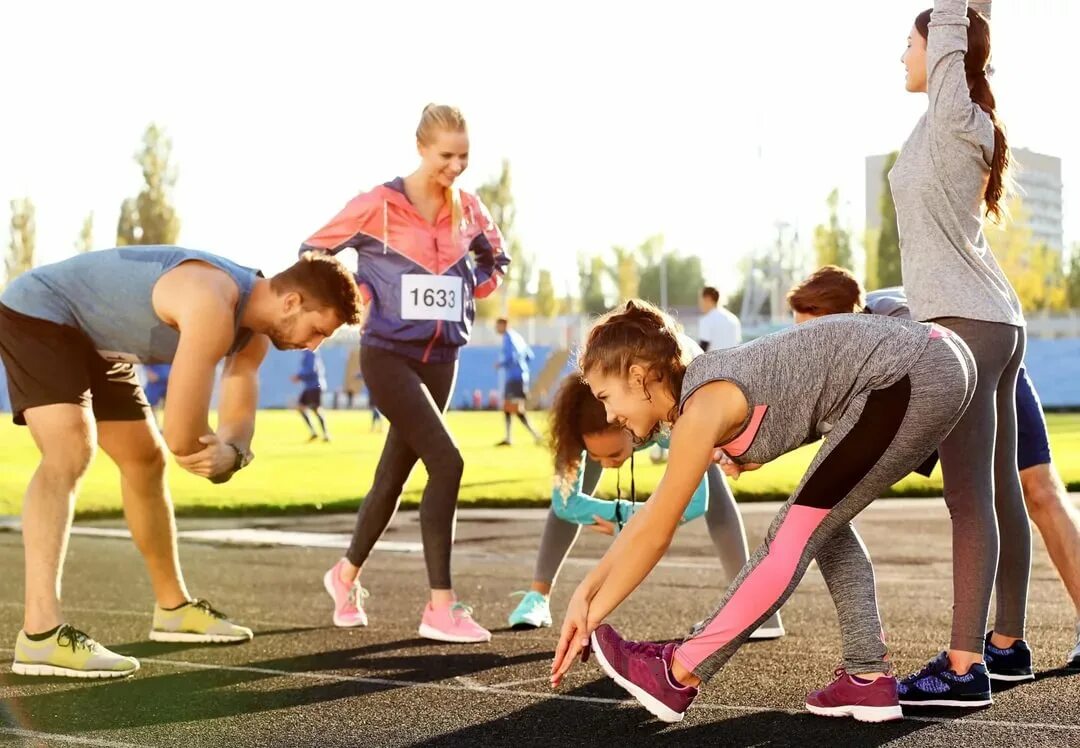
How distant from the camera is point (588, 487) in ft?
18.4

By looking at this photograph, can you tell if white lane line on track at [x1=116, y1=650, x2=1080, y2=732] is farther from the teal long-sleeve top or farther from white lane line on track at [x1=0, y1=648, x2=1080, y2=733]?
the teal long-sleeve top

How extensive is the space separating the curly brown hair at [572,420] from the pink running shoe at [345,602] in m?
1.32

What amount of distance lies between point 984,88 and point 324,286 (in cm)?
212

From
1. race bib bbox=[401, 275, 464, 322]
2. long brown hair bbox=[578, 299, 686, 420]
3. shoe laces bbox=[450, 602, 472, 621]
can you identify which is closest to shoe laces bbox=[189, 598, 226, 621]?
shoe laces bbox=[450, 602, 472, 621]

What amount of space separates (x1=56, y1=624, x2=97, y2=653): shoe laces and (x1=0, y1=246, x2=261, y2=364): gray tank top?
3.08 ft

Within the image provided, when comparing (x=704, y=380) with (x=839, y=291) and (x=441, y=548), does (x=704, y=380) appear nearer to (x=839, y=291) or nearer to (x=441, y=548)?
(x=839, y=291)

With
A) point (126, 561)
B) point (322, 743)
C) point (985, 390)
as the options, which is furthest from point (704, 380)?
point (126, 561)

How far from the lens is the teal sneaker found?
5.67m

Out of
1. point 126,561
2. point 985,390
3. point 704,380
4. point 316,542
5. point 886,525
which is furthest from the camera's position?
point 886,525

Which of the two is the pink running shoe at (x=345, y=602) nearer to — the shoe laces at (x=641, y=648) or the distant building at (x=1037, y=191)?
the shoe laces at (x=641, y=648)

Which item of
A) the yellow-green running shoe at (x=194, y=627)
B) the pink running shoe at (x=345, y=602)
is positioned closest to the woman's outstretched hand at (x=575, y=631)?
the yellow-green running shoe at (x=194, y=627)

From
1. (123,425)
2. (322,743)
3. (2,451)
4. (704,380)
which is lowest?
(2,451)

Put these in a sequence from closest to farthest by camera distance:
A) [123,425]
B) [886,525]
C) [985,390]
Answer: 1. [985,390]
2. [123,425]
3. [886,525]

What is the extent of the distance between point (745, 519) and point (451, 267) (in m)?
5.10
